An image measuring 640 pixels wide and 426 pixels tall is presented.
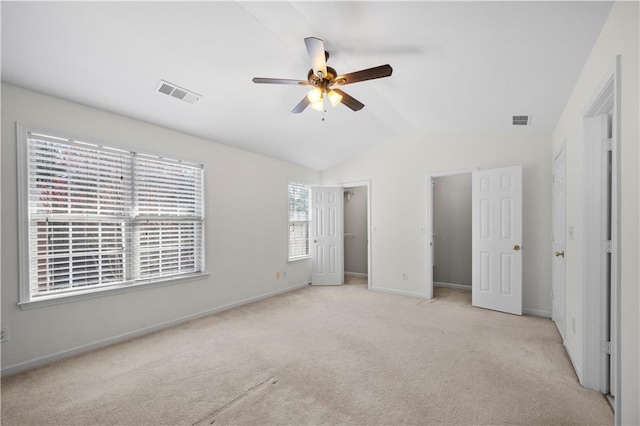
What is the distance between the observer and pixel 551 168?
12.6ft

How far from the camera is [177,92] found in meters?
2.96

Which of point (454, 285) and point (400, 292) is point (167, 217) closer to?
point (400, 292)

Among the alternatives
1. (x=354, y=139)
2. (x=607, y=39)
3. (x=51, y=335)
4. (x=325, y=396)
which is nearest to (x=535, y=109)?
(x=607, y=39)

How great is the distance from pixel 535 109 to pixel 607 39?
1.59 meters

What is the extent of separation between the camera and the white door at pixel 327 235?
19.3 ft

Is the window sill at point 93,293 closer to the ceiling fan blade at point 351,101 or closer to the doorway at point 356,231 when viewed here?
the ceiling fan blade at point 351,101

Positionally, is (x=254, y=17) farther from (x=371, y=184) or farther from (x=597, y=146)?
(x=371, y=184)

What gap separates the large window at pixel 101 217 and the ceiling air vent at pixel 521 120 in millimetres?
4179

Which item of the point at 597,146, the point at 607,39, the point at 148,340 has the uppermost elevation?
the point at 607,39

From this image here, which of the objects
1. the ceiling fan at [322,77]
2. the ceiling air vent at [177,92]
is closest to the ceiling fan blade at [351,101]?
the ceiling fan at [322,77]

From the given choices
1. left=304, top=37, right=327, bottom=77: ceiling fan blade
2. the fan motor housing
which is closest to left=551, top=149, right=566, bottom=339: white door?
the fan motor housing

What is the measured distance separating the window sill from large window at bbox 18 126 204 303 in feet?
0.12

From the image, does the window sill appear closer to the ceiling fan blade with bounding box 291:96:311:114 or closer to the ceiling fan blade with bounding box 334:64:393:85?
the ceiling fan blade with bounding box 291:96:311:114

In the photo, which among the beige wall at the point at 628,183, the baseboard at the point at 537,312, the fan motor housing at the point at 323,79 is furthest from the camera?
the baseboard at the point at 537,312
